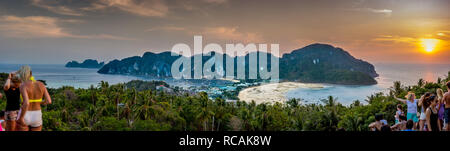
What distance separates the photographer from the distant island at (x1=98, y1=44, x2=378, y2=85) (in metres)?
146

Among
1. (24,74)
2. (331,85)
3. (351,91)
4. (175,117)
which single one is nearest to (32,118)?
(24,74)

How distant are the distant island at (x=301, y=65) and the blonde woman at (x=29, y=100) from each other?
14043 centimetres

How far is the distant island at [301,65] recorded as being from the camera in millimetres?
146325

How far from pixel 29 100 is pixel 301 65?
16799 centimetres

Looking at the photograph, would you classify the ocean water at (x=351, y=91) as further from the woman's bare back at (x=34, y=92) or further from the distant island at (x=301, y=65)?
the woman's bare back at (x=34, y=92)

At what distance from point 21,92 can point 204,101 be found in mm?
27998

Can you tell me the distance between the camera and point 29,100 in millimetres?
3230

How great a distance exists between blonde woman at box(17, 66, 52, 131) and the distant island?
140428 millimetres

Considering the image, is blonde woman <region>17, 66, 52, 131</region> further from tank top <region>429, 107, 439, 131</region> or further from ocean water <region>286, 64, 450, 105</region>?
ocean water <region>286, 64, 450, 105</region>

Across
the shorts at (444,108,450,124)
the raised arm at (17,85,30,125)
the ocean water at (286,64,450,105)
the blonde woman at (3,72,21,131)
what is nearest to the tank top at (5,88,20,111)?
the blonde woman at (3,72,21,131)

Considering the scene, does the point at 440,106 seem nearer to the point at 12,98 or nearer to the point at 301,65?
the point at 12,98
